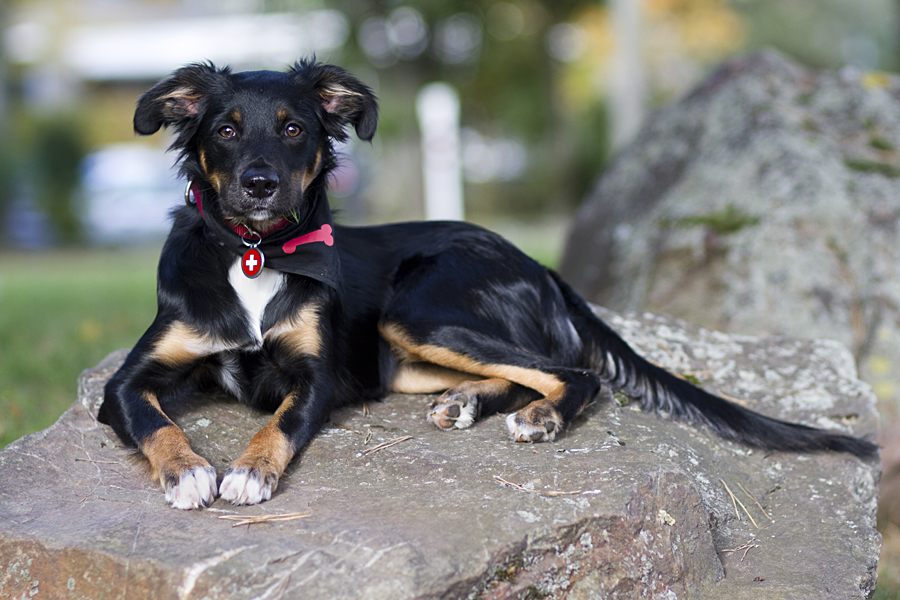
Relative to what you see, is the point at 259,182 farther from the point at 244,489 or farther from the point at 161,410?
the point at 244,489

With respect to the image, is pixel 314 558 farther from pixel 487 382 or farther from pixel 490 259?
pixel 490 259

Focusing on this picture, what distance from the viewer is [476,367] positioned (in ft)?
11.8

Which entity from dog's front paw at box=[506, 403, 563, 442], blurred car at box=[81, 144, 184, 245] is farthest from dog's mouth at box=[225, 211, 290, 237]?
blurred car at box=[81, 144, 184, 245]

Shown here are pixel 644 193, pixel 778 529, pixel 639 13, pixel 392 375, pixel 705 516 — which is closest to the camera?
pixel 705 516

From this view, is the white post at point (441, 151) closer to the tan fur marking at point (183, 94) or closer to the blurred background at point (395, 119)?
the blurred background at point (395, 119)

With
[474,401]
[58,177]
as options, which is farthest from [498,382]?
[58,177]

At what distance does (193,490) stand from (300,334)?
0.92 m

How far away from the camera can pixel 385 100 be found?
1970cm

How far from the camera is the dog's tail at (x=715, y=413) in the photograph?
142 inches

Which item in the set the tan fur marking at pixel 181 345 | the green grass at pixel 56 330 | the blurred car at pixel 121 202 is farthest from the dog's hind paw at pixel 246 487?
the blurred car at pixel 121 202

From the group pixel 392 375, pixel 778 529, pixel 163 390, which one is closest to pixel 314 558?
pixel 163 390

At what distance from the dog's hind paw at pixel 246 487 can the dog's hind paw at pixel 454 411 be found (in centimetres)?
81

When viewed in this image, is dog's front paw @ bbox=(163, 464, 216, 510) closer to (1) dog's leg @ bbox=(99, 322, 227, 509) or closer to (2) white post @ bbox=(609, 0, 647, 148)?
(1) dog's leg @ bbox=(99, 322, 227, 509)

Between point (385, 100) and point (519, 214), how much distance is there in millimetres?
7212
